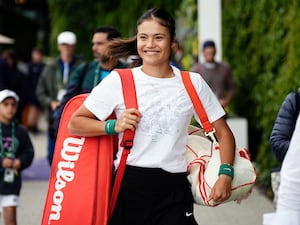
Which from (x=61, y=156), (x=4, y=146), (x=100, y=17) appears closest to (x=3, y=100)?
(x=4, y=146)

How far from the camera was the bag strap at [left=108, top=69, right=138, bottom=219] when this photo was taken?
4.22m

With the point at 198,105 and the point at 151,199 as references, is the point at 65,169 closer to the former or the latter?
the point at 151,199

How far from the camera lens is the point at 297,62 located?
27.5ft

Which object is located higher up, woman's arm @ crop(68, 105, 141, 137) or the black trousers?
woman's arm @ crop(68, 105, 141, 137)

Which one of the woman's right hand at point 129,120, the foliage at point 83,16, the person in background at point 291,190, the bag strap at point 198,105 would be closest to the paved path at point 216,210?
the bag strap at point 198,105

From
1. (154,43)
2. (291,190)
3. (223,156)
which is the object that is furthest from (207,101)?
(291,190)

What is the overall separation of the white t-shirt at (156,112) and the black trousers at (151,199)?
0.16 feet

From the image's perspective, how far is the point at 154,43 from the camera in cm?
437

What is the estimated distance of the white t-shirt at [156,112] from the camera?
167 inches

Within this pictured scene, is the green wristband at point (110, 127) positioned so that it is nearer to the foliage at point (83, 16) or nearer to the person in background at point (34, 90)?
the person in background at point (34, 90)

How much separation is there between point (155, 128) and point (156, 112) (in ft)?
0.26

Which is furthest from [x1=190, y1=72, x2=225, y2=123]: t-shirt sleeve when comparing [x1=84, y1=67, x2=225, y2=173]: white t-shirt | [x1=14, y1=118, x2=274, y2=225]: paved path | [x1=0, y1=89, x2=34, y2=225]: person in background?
[x1=14, y1=118, x2=274, y2=225]: paved path

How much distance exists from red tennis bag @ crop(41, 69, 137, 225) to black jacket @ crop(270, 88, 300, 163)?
0.98 m

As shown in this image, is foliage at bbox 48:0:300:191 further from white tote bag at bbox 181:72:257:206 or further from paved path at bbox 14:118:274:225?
white tote bag at bbox 181:72:257:206
